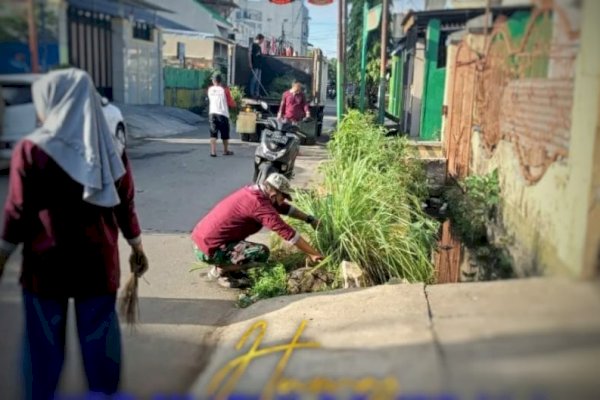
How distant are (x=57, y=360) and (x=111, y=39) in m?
1.33

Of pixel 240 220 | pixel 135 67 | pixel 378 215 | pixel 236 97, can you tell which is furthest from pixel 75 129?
pixel 236 97

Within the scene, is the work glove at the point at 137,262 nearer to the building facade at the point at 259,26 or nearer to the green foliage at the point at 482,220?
the green foliage at the point at 482,220

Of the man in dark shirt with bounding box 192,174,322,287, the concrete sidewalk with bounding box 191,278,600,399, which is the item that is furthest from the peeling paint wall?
the man in dark shirt with bounding box 192,174,322,287

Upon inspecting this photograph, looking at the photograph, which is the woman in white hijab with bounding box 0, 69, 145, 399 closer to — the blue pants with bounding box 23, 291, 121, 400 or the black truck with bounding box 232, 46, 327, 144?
the blue pants with bounding box 23, 291, 121, 400

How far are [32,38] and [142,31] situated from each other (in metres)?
0.83

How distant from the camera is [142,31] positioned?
2.82 metres

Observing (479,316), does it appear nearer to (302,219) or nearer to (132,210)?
(132,210)

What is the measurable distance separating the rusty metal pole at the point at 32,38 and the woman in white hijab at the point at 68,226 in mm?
71

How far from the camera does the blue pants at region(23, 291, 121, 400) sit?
7.83 feet

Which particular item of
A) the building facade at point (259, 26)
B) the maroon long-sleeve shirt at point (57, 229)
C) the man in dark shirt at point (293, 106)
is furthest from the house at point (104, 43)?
the building facade at point (259, 26)

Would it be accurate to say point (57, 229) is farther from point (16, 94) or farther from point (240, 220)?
point (240, 220)

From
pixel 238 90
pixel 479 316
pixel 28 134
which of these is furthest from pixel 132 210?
pixel 238 90

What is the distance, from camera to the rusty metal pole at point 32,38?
6.64 ft

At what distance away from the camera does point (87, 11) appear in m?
2.32
